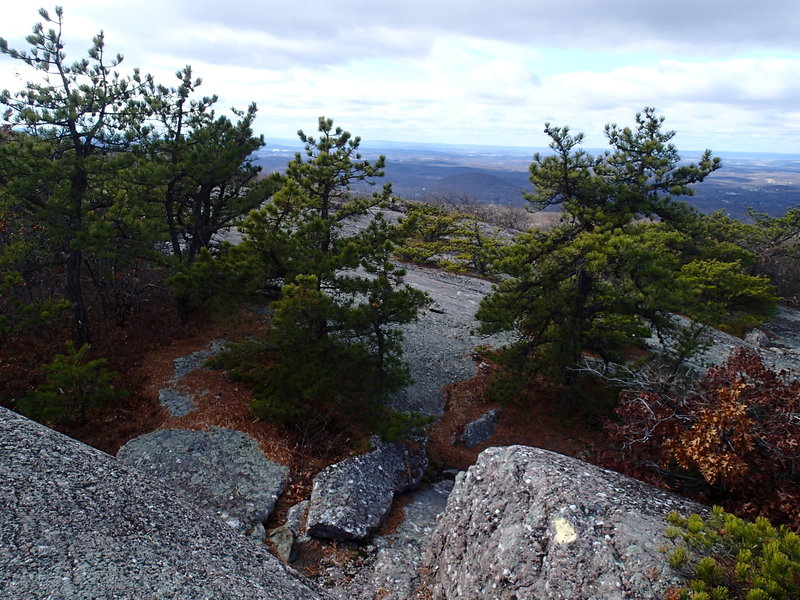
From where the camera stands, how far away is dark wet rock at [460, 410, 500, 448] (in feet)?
49.4

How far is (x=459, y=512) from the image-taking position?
8727 mm

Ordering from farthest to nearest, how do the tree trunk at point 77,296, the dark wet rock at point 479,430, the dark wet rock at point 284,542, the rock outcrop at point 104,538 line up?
1. the dark wet rock at point 479,430
2. the tree trunk at point 77,296
3. the dark wet rock at point 284,542
4. the rock outcrop at point 104,538

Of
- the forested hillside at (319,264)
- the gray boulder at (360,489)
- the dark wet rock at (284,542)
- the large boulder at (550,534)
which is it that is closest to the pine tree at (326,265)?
the forested hillside at (319,264)

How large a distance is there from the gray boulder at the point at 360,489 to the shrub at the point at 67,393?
18.1 feet

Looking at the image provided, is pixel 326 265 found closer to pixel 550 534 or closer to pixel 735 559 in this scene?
pixel 550 534

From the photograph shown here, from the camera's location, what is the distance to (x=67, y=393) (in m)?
10.8

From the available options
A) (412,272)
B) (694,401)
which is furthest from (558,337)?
(412,272)

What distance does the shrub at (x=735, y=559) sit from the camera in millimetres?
4840

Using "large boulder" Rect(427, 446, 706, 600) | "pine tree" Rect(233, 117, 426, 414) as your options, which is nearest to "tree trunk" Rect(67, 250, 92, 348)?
"pine tree" Rect(233, 117, 426, 414)

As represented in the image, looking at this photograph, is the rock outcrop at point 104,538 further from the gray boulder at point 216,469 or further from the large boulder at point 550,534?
the large boulder at point 550,534

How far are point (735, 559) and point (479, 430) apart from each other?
10.0 meters

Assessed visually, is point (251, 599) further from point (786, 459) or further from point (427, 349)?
point (427, 349)

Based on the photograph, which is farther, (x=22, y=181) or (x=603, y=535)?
(x=22, y=181)

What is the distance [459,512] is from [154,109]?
483 inches
